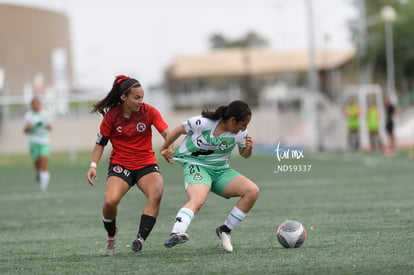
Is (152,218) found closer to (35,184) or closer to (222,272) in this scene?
(222,272)

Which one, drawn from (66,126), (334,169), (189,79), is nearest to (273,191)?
(334,169)

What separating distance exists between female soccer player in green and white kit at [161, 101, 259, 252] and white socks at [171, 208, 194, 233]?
0.12 meters

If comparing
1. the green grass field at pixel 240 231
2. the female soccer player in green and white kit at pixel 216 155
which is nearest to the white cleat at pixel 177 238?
the green grass field at pixel 240 231

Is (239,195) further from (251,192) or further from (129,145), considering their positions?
(129,145)

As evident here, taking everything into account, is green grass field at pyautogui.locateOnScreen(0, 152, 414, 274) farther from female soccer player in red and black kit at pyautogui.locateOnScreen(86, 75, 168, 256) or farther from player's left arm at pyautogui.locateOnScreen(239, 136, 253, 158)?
player's left arm at pyautogui.locateOnScreen(239, 136, 253, 158)

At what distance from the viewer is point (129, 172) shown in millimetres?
9203

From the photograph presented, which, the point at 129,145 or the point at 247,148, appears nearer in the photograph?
the point at 247,148

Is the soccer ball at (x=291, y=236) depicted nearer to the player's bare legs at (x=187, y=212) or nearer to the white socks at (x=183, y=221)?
the player's bare legs at (x=187, y=212)

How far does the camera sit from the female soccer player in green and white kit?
8.83 meters

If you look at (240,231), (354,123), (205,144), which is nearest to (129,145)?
(205,144)

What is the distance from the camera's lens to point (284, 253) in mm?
8617

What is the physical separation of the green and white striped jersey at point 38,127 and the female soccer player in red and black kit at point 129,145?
427 inches

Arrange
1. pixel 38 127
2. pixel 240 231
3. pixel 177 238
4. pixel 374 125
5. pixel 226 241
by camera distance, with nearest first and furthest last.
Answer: pixel 177 238, pixel 226 241, pixel 240 231, pixel 38 127, pixel 374 125

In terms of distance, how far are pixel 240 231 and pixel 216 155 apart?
6.92ft
